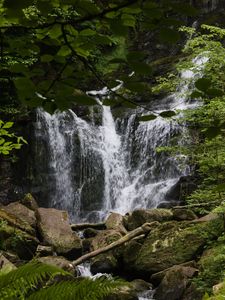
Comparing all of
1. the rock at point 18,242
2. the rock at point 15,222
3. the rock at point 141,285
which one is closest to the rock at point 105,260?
the rock at point 141,285

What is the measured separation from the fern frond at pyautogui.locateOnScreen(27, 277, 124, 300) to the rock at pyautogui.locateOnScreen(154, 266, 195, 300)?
219 inches

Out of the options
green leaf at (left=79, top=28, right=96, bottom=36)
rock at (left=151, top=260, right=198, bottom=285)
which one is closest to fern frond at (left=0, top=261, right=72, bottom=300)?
green leaf at (left=79, top=28, right=96, bottom=36)

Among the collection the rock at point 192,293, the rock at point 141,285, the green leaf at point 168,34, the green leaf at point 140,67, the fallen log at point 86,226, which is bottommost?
the rock at point 141,285

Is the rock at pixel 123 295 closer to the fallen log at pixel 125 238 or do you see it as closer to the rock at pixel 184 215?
the fallen log at pixel 125 238

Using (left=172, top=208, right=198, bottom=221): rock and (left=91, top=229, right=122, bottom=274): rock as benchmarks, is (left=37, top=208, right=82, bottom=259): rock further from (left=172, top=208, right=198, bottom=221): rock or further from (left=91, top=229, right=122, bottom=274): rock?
(left=172, top=208, right=198, bottom=221): rock

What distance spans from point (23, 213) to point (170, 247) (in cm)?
394

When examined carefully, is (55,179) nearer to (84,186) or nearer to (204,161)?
(84,186)

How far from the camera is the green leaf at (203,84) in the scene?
881mm

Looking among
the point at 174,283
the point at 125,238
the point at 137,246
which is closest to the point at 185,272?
the point at 174,283

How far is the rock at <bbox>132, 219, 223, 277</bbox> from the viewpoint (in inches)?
336

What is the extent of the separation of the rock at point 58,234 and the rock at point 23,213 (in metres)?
0.16

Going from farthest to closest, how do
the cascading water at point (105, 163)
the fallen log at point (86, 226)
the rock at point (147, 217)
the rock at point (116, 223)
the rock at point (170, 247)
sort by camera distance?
the cascading water at point (105, 163) < the fallen log at point (86, 226) < the rock at point (116, 223) < the rock at point (147, 217) < the rock at point (170, 247)

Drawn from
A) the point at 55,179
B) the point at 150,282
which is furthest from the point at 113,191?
the point at 150,282

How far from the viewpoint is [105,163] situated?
627 inches
